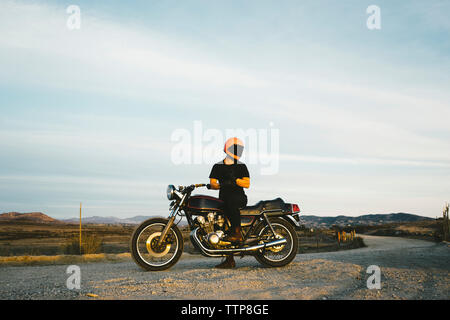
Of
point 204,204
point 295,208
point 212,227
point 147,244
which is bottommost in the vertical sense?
point 147,244

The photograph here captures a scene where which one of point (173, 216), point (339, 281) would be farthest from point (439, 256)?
point (173, 216)

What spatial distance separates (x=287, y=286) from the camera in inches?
234

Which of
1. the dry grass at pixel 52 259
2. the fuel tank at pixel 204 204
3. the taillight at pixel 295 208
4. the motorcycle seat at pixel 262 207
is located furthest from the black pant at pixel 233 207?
the dry grass at pixel 52 259

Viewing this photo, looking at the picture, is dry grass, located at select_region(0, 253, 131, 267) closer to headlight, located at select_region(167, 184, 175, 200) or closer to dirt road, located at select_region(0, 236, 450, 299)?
dirt road, located at select_region(0, 236, 450, 299)

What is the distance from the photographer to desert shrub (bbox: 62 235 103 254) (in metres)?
15.3

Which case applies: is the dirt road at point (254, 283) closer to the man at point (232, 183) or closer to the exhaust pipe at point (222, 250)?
the exhaust pipe at point (222, 250)

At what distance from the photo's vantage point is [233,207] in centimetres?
767

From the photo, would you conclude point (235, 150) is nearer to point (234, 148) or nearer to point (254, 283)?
point (234, 148)

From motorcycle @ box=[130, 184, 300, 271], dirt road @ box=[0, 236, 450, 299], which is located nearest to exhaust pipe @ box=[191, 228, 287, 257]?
motorcycle @ box=[130, 184, 300, 271]

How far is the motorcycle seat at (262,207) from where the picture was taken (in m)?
8.04

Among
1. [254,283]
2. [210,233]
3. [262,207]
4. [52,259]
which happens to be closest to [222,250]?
[210,233]

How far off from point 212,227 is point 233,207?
58cm

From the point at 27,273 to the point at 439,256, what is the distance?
30.4 ft
